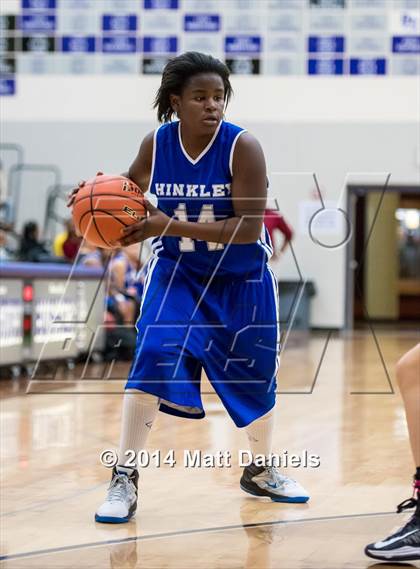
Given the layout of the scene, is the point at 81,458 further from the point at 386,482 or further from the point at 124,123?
the point at 124,123

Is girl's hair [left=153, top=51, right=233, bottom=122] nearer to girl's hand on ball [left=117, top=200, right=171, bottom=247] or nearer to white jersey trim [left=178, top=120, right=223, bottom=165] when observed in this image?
white jersey trim [left=178, top=120, right=223, bottom=165]

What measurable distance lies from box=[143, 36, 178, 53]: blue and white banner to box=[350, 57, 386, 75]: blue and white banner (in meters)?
2.47

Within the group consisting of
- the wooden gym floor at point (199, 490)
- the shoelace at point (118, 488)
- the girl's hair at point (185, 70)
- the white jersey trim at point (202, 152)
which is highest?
the girl's hair at point (185, 70)

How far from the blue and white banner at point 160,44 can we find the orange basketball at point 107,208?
1163 centimetres

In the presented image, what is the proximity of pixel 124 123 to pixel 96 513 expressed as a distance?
12.6m

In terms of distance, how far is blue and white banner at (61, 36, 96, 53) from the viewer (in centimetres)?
1493

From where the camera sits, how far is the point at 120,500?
372 cm

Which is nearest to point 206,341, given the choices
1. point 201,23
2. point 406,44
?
point 406,44

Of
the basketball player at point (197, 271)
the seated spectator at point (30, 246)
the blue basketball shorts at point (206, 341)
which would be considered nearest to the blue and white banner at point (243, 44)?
the seated spectator at point (30, 246)

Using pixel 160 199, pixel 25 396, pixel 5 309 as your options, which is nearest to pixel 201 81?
pixel 160 199

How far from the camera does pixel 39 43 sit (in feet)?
49.8

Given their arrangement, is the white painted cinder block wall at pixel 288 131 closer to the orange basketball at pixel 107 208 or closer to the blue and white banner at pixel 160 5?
the blue and white banner at pixel 160 5

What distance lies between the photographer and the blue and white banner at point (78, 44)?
14929mm

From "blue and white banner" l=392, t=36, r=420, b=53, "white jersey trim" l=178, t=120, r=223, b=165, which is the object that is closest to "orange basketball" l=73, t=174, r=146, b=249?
"white jersey trim" l=178, t=120, r=223, b=165
